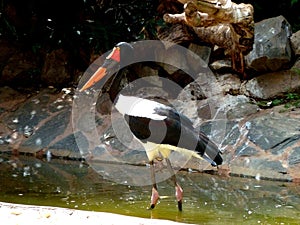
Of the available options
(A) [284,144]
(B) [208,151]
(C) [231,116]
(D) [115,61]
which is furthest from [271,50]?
(B) [208,151]

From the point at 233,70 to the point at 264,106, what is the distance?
102cm

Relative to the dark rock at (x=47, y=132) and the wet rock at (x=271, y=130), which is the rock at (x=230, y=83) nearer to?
the wet rock at (x=271, y=130)

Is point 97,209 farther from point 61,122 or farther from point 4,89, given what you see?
point 4,89

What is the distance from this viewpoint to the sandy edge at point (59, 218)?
3900 mm

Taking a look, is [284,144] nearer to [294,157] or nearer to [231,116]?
[294,157]

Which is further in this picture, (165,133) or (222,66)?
(222,66)

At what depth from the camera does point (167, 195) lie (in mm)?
6059

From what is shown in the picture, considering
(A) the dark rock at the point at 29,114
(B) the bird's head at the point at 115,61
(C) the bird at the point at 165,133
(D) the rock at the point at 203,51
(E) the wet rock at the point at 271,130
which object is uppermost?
(B) the bird's head at the point at 115,61

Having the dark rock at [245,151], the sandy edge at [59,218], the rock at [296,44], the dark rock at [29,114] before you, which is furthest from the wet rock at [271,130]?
the sandy edge at [59,218]

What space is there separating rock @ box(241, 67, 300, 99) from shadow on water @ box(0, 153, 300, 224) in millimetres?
2065

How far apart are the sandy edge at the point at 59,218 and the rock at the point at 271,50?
201 inches

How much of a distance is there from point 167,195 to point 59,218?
223 cm

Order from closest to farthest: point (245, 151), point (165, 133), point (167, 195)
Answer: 1. point (165, 133)
2. point (167, 195)
3. point (245, 151)

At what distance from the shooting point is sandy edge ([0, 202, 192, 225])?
3900 millimetres
